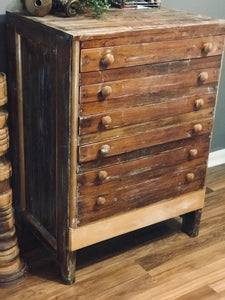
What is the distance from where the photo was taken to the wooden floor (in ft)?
6.63

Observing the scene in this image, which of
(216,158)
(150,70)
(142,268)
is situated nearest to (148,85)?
(150,70)

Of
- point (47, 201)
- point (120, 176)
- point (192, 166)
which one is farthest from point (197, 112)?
point (47, 201)

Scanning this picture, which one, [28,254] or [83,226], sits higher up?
[83,226]

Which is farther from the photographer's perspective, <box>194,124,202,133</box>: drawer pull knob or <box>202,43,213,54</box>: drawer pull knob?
<box>194,124,202,133</box>: drawer pull knob

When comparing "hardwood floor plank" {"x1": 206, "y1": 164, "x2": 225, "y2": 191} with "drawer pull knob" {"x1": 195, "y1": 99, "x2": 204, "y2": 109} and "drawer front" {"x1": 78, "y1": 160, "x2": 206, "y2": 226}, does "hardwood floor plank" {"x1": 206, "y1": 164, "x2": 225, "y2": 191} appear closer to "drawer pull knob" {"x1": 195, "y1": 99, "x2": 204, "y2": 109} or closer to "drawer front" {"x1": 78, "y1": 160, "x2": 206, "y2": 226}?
"drawer front" {"x1": 78, "y1": 160, "x2": 206, "y2": 226}

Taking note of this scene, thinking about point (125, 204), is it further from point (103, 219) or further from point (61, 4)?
point (61, 4)

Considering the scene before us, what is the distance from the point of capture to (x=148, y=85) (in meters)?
1.91

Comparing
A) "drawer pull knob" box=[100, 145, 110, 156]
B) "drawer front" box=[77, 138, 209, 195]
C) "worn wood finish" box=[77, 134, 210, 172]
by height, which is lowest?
"drawer front" box=[77, 138, 209, 195]

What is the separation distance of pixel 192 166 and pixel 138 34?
71 centimetres

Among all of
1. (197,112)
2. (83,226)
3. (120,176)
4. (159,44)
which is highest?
(159,44)

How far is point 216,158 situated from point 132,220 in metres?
1.21

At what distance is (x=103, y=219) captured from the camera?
A: 2.02 m

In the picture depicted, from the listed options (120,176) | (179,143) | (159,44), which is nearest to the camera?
(159,44)

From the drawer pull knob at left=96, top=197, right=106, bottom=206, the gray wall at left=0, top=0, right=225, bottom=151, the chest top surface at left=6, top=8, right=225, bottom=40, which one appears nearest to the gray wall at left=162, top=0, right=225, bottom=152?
the gray wall at left=0, top=0, right=225, bottom=151
